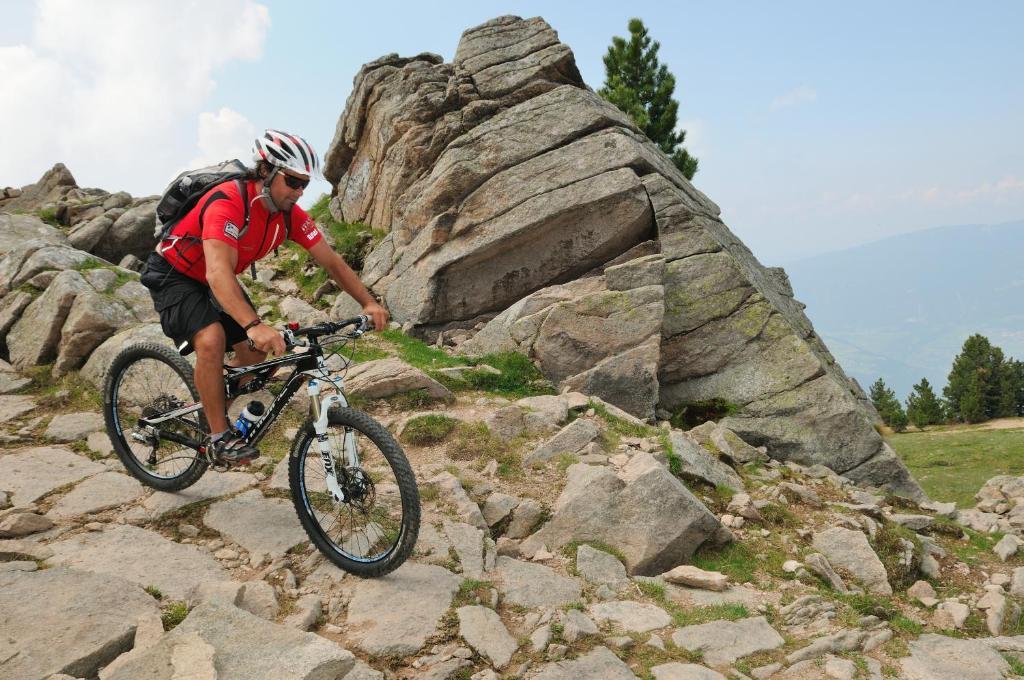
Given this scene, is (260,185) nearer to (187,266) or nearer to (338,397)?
(187,266)

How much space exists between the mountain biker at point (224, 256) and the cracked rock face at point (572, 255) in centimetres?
839

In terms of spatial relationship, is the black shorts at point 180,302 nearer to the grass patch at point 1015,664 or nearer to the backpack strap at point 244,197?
the backpack strap at point 244,197

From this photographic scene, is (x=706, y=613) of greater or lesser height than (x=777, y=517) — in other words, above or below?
below

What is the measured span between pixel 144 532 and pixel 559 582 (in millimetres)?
4771

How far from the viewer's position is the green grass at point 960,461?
23.1 metres

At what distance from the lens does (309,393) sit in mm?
6234

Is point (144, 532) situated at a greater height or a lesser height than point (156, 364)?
lesser

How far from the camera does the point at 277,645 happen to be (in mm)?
4887

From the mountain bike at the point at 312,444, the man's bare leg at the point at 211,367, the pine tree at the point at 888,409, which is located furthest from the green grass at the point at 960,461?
the pine tree at the point at 888,409

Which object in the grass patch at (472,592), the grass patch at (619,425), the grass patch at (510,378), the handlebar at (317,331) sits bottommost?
the grass patch at (472,592)

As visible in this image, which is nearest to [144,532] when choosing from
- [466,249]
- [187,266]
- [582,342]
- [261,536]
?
[261,536]

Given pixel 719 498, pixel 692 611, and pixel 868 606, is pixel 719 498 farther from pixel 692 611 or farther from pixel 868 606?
pixel 692 611

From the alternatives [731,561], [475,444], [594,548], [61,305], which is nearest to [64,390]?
[61,305]

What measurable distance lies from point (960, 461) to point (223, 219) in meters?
33.8
